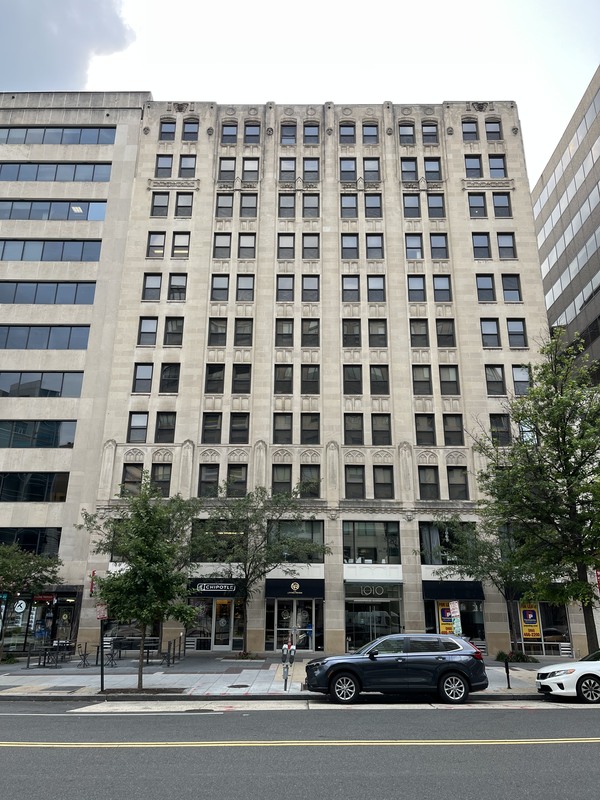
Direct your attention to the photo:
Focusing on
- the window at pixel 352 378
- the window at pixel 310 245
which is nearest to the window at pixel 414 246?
the window at pixel 310 245

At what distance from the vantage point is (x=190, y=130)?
38750 mm

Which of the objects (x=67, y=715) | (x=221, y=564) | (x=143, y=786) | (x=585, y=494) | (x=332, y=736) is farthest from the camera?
(x=221, y=564)

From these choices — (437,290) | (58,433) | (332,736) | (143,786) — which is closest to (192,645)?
(58,433)

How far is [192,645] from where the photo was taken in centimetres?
2847

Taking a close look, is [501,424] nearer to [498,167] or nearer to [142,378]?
[498,167]

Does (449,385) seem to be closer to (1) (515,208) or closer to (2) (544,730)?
(1) (515,208)

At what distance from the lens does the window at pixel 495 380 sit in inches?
1283

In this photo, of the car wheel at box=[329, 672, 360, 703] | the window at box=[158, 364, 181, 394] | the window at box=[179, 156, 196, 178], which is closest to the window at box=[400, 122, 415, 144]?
the window at box=[179, 156, 196, 178]

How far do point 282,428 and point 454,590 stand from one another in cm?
1269

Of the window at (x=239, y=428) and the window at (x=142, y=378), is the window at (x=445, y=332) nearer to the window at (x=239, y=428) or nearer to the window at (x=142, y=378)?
the window at (x=239, y=428)

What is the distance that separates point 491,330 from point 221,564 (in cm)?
2098

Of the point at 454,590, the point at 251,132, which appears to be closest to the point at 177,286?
the point at 251,132

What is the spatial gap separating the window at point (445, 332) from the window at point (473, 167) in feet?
36.2

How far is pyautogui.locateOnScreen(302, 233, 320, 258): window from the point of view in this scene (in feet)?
118
